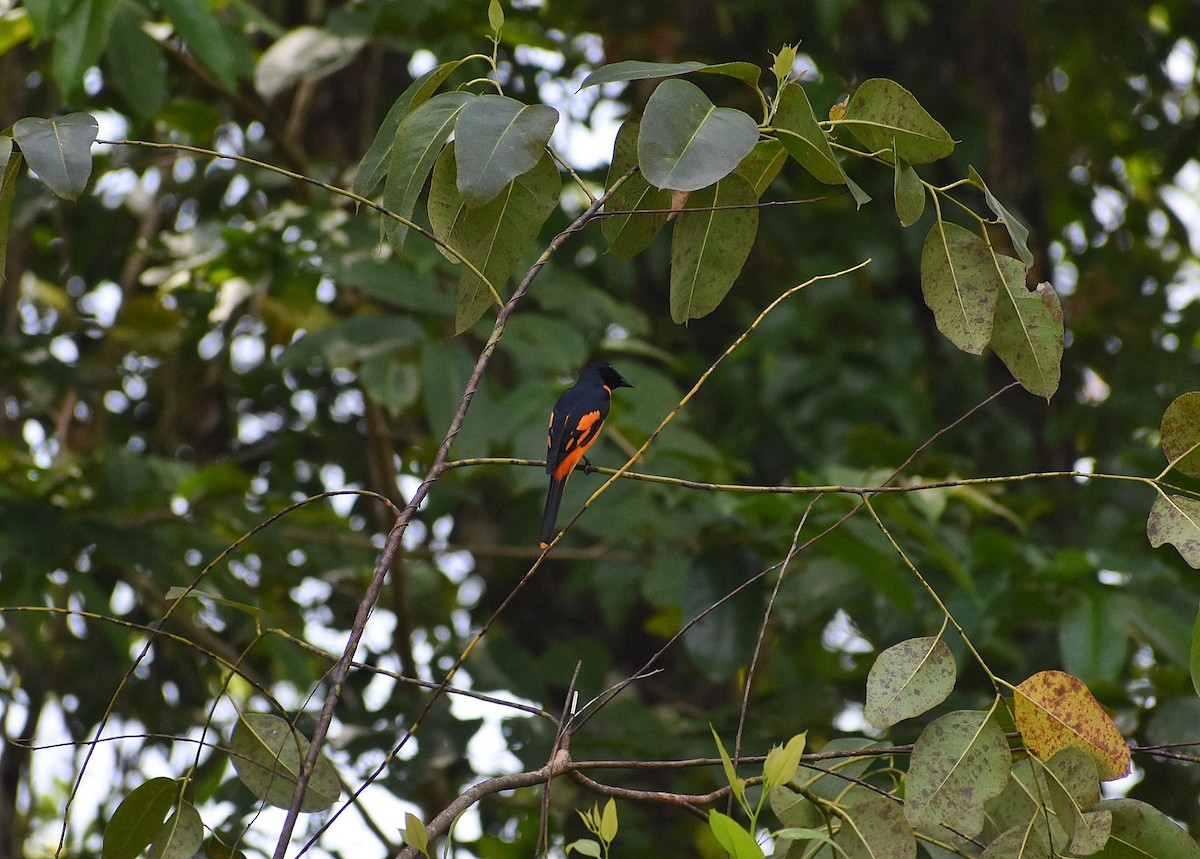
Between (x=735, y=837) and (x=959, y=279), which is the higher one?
(x=959, y=279)

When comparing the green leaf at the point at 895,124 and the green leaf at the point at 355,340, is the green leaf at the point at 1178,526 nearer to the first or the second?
the green leaf at the point at 895,124

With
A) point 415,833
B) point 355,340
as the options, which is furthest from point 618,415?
point 415,833

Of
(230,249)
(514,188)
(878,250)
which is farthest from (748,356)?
(514,188)

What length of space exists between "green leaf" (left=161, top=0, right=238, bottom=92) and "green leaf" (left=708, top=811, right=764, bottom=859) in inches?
104

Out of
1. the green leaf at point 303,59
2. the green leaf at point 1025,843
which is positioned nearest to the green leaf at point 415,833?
the green leaf at point 1025,843

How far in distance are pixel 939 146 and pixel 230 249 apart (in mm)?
2903

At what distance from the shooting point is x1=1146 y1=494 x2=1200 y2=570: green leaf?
165cm

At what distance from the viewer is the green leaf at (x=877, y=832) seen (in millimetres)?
1648

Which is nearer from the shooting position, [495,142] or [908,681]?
[495,142]

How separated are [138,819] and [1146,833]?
1.35 metres

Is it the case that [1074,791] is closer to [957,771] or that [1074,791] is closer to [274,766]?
[957,771]

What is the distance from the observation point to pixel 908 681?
5.49ft

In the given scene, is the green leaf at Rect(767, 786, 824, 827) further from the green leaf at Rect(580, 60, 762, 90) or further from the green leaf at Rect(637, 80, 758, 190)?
the green leaf at Rect(580, 60, 762, 90)

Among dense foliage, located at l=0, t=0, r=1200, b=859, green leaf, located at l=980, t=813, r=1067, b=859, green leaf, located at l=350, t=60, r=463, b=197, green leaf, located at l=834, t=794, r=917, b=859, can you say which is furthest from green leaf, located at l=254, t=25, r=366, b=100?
green leaf, located at l=980, t=813, r=1067, b=859
